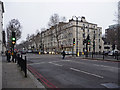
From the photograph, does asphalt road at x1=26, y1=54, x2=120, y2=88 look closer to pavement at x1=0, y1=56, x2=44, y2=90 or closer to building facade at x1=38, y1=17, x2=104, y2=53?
pavement at x1=0, y1=56, x2=44, y2=90

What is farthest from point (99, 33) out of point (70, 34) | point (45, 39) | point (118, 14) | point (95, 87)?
point (95, 87)

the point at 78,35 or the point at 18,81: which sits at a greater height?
the point at 78,35

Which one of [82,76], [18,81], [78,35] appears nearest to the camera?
[18,81]

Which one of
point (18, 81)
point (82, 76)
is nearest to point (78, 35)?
point (82, 76)

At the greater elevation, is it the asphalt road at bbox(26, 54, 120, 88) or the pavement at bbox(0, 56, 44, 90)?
the pavement at bbox(0, 56, 44, 90)

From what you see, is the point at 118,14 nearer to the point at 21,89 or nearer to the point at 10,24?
the point at 21,89

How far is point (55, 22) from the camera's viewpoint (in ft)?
165

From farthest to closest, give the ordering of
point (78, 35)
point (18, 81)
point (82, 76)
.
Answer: point (78, 35) < point (82, 76) < point (18, 81)

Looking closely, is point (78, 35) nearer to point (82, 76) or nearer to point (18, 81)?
point (82, 76)

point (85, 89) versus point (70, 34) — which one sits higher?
point (70, 34)

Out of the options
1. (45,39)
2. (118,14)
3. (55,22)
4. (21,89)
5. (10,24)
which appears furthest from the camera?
(45,39)

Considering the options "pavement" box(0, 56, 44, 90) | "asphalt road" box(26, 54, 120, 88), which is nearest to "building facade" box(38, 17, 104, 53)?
"asphalt road" box(26, 54, 120, 88)

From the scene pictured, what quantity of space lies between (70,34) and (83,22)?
30.2ft

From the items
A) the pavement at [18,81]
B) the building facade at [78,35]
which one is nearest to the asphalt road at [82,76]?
the pavement at [18,81]
